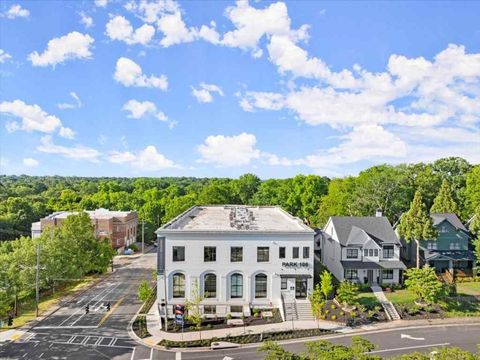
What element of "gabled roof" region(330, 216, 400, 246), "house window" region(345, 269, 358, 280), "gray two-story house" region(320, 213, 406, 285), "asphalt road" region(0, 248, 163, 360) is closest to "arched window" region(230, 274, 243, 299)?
"asphalt road" region(0, 248, 163, 360)

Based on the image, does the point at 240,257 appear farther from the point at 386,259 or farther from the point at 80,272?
the point at 80,272

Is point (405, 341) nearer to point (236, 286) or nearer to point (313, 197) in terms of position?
point (236, 286)

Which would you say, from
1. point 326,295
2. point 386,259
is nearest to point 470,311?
point 386,259

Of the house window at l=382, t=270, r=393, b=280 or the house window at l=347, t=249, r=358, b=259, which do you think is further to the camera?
the house window at l=347, t=249, r=358, b=259

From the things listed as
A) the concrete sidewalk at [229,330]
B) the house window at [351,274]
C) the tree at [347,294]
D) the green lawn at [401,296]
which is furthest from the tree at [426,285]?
the concrete sidewalk at [229,330]

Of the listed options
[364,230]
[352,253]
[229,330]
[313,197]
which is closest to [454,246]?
[364,230]

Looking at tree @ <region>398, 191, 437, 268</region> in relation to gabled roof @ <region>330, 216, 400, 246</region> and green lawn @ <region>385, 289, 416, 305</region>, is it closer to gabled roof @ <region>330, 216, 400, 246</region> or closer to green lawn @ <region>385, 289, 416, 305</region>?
gabled roof @ <region>330, 216, 400, 246</region>
